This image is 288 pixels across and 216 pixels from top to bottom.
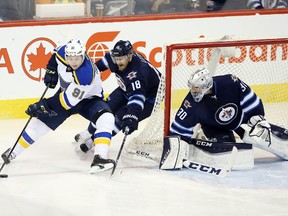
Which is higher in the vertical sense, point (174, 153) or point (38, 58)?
point (38, 58)

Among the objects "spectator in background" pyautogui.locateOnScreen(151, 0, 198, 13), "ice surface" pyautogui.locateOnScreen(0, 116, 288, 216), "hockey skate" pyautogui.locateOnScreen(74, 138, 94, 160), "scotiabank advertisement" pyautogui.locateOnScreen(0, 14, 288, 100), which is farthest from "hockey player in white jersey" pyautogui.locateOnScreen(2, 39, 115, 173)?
"spectator in background" pyautogui.locateOnScreen(151, 0, 198, 13)

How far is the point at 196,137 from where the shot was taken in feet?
18.1

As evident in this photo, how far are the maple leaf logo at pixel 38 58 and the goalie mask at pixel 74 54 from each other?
1.42m

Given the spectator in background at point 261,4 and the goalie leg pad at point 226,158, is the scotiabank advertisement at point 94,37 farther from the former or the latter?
the goalie leg pad at point 226,158

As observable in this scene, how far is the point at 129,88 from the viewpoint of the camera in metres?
5.40

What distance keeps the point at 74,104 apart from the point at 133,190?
2.19 feet

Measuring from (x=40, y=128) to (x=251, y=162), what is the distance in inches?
52.7

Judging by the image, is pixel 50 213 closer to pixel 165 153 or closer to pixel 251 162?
pixel 165 153

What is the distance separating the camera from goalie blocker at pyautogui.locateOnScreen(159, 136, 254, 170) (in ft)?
17.2

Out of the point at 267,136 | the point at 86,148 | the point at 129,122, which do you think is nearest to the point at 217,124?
the point at 267,136

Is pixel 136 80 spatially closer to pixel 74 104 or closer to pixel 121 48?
pixel 121 48

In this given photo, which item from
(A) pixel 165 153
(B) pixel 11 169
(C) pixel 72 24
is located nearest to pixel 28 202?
(B) pixel 11 169

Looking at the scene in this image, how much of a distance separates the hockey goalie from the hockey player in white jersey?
1.30 feet

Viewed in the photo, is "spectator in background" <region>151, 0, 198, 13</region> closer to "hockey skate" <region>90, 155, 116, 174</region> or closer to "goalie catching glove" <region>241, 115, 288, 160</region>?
"goalie catching glove" <region>241, 115, 288, 160</region>
